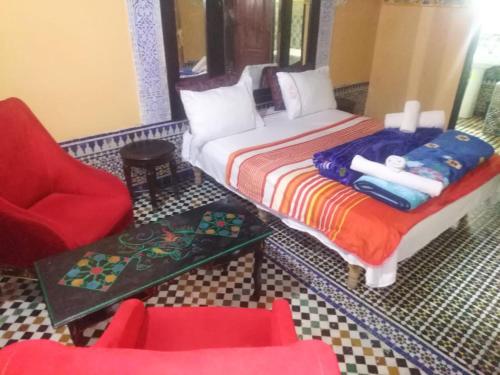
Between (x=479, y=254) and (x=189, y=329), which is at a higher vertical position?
(x=189, y=329)

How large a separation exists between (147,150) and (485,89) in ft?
16.9

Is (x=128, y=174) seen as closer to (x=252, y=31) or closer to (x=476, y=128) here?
(x=252, y=31)

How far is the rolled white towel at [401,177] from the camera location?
199cm

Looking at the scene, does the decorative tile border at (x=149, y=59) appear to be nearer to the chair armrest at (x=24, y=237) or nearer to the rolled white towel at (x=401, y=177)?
the chair armrest at (x=24, y=237)

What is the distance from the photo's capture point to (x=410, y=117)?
9.39 feet

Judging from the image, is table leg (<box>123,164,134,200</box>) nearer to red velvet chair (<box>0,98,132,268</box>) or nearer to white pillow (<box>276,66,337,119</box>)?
red velvet chair (<box>0,98,132,268</box>)

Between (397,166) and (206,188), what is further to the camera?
(206,188)

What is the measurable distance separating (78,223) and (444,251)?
242 centimetres

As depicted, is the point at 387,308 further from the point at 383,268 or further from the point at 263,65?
the point at 263,65

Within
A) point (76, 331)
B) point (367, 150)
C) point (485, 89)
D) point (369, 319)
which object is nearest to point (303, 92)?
point (367, 150)

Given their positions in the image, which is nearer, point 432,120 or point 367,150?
point 367,150

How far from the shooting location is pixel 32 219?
1.80 meters

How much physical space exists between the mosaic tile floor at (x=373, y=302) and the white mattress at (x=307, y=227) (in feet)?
0.79

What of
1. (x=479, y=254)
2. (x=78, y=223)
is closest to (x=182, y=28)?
(x=78, y=223)
